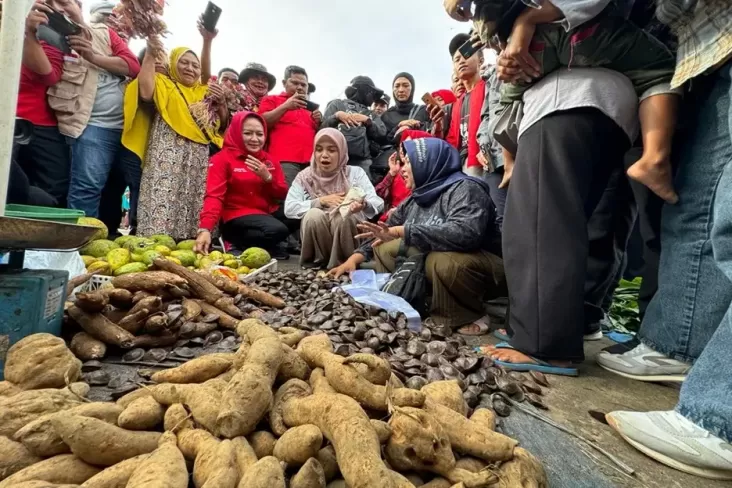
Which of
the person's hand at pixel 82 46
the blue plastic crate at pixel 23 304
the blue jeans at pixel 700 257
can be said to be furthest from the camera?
the person's hand at pixel 82 46

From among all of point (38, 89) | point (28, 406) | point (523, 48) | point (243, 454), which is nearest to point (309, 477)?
point (243, 454)

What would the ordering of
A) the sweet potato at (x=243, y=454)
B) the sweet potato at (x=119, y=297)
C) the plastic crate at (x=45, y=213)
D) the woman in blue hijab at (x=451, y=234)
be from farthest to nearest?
1. the woman in blue hijab at (x=451, y=234)
2. the sweet potato at (x=119, y=297)
3. the plastic crate at (x=45, y=213)
4. the sweet potato at (x=243, y=454)

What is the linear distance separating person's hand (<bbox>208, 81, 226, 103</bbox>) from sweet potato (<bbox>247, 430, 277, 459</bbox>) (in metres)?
5.06

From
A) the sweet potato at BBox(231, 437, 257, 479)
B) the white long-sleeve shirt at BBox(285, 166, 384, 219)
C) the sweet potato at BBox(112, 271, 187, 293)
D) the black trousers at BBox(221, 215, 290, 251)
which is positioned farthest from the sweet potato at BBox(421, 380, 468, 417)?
the black trousers at BBox(221, 215, 290, 251)

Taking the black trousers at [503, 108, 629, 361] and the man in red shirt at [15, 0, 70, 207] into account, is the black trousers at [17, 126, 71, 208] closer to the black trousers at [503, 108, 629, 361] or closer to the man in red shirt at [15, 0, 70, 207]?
the man in red shirt at [15, 0, 70, 207]

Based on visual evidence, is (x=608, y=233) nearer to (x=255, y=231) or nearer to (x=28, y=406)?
(x=28, y=406)

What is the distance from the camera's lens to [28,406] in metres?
1.07

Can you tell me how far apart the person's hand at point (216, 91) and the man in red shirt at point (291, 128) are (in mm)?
715

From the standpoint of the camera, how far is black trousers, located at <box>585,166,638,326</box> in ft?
8.55

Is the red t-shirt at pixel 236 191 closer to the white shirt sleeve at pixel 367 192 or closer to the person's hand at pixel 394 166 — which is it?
the white shirt sleeve at pixel 367 192

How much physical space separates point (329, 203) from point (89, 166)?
2625 mm

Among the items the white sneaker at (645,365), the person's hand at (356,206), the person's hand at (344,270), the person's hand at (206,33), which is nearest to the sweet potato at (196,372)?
the white sneaker at (645,365)

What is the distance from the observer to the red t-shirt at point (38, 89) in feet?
12.5

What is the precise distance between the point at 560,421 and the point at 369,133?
540cm
